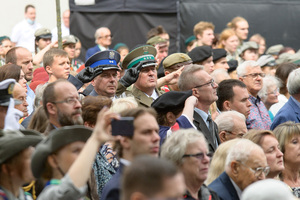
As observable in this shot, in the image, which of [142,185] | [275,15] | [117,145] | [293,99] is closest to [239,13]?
[275,15]

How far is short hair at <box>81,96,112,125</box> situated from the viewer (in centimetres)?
604

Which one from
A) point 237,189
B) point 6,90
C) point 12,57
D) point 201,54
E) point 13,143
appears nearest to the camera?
point 13,143

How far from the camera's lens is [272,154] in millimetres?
5984

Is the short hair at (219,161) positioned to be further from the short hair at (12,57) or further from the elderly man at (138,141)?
the short hair at (12,57)

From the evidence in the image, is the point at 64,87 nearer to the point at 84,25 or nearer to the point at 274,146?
the point at 274,146

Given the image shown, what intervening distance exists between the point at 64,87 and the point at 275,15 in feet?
36.0

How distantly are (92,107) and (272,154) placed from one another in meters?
1.68

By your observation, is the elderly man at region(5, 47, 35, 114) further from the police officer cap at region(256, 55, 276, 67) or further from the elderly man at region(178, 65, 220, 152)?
the police officer cap at region(256, 55, 276, 67)

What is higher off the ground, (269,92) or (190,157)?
(190,157)

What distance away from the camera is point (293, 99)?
8.04 m

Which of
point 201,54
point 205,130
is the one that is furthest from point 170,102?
point 201,54

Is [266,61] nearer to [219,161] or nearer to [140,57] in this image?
[140,57]

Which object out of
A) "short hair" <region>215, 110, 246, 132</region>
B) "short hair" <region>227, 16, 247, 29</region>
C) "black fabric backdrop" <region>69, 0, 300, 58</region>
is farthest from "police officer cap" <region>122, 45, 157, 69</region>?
"black fabric backdrop" <region>69, 0, 300, 58</region>

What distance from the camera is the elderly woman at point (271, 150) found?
5.94m
